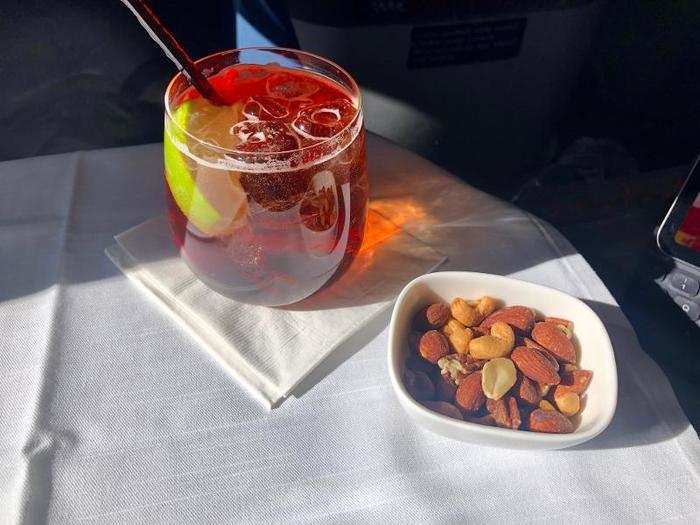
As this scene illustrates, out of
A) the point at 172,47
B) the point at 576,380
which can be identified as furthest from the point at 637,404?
the point at 172,47

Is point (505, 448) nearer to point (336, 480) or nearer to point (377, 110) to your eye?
point (336, 480)

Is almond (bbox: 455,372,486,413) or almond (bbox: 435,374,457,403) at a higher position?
almond (bbox: 455,372,486,413)

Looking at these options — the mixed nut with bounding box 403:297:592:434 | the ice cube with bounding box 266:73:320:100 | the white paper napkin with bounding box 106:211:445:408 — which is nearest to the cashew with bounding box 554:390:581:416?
the mixed nut with bounding box 403:297:592:434

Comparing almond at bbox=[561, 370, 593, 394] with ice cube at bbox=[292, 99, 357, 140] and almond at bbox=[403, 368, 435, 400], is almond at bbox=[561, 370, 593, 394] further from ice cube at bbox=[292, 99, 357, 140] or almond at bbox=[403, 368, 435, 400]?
ice cube at bbox=[292, 99, 357, 140]

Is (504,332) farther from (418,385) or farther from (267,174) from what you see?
(267,174)

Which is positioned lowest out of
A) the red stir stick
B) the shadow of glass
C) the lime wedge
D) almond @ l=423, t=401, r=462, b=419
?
the shadow of glass

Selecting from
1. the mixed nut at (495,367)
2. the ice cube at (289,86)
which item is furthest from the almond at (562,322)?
the ice cube at (289,86)

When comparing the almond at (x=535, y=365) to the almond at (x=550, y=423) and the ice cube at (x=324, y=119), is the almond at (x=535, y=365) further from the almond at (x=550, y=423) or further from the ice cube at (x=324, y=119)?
the ice cube at (x=324, y=119)
